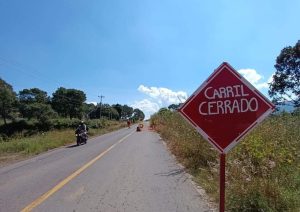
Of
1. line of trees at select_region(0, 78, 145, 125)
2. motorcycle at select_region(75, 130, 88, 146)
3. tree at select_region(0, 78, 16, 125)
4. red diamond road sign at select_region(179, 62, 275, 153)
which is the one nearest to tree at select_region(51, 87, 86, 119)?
line of trees at select_region(0, 78, 145, 125)

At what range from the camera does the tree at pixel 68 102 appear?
125125 millimetres

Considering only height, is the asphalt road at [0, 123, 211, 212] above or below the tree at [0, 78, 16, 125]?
below

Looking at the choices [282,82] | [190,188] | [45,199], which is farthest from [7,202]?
[282,82]

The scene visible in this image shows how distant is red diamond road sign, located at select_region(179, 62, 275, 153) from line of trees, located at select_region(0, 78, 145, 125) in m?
88.4

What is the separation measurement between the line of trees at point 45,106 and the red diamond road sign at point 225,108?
290ft

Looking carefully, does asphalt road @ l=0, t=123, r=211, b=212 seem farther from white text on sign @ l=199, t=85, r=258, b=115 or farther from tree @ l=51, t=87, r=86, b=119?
tree @ l=51, t=87, r=86, b=119

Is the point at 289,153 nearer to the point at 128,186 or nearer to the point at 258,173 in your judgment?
the point at 258,173

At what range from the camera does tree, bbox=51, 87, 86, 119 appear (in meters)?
125

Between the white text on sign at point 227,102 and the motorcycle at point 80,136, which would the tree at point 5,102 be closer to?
the motorcycle at point 80,136

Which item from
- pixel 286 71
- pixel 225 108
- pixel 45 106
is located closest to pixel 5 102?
pixel 45 106

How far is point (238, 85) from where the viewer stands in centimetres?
596

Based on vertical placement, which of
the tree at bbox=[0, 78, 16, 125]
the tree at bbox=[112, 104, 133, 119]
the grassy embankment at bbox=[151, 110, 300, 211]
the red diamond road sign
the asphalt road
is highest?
the tree at bbox=[112, 104, 133, 119]

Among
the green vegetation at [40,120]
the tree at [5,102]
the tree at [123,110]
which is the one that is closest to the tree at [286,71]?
the green vegetation at [40,120]

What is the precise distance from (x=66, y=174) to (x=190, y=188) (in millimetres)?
4964
